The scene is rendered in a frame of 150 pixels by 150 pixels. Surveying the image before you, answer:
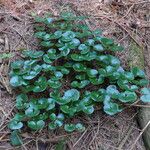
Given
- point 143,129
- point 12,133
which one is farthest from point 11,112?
point 143,129

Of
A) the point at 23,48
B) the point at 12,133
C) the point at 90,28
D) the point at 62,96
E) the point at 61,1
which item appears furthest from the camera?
the point at 61,1

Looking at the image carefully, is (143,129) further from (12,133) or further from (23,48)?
(23,48)

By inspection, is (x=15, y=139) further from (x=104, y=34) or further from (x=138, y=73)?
(x=104, y=34)

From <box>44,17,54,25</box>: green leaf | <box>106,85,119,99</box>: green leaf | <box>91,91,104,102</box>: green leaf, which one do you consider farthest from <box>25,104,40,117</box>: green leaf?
<box>44,17,54,25</box>: green leaf

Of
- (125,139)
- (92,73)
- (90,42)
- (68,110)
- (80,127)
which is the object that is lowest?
(125,139)

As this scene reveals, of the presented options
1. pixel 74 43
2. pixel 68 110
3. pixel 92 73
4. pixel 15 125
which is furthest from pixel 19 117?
pixel 74 43

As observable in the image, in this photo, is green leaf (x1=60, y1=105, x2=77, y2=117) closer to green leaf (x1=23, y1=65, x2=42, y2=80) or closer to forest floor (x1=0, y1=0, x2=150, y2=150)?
forest floor (x1=0, y1=0, x2=150, y2=150)
